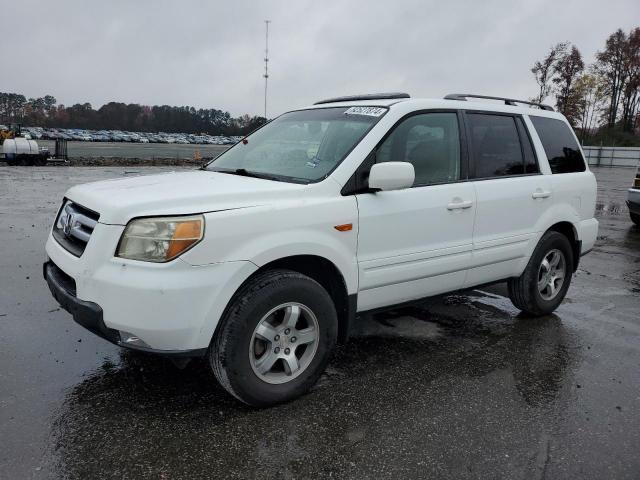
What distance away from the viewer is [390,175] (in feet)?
10.8

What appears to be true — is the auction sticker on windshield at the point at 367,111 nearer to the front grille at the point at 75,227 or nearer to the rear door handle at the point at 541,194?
the rear door handle at the point at 541,194

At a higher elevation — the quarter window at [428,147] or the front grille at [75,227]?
the quarter window at [428,147]

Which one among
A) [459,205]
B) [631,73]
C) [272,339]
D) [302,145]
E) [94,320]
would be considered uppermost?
[631,73]

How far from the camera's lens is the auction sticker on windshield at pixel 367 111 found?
3.77m

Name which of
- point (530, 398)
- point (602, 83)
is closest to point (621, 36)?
point (602, 83)

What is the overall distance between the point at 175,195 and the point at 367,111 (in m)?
1.56

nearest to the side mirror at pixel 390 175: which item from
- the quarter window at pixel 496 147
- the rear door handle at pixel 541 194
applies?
the quarter window at pixel 496 147

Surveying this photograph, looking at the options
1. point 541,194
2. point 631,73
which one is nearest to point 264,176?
point 541,194

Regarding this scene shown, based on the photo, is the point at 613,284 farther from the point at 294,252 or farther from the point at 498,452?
the point at 294,252

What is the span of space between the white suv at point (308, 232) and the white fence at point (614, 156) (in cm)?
3902

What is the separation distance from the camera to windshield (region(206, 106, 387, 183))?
11.8ft

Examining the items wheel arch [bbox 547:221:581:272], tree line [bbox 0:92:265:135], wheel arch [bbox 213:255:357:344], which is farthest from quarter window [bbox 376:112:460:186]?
tree line [bbox 0:92:265:135]

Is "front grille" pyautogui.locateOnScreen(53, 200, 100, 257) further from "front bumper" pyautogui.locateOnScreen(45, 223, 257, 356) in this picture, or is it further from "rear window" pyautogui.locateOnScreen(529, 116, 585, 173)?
"rear window" pyautogui.locateOnScreen(529, 116, 585, 173)

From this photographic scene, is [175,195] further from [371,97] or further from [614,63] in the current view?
[614,63]
